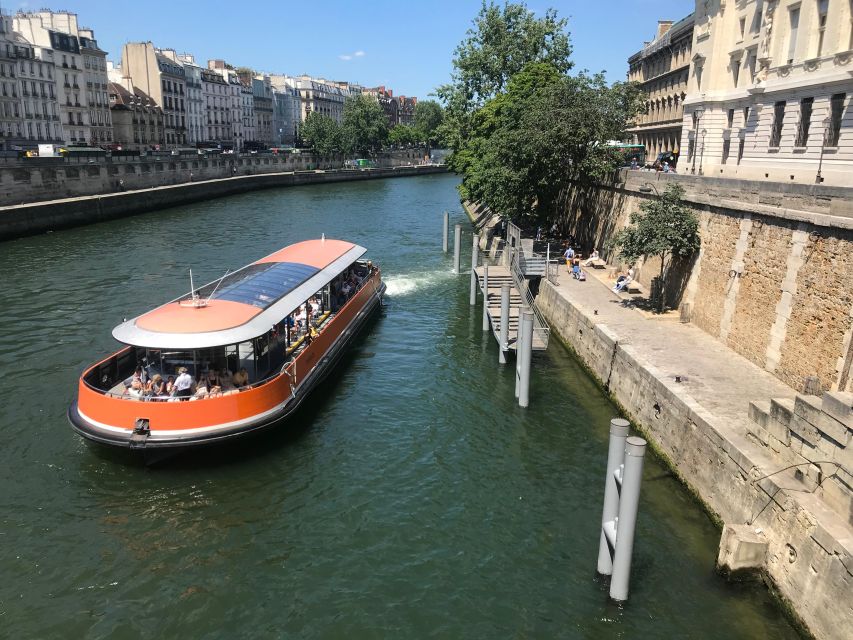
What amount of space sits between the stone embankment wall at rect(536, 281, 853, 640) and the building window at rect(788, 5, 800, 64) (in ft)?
53.4

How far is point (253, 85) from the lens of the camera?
137000 mm

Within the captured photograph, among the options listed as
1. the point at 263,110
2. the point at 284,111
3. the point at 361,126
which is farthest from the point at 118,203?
the point at 284,111

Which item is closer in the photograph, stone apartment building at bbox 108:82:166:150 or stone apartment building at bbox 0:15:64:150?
stone apartment building at bbox 0:15:64:150

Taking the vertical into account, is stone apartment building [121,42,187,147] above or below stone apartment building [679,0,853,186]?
above

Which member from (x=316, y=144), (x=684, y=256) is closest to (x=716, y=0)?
(x=684, y=256)

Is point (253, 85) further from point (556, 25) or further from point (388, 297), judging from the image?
point (388, 297)

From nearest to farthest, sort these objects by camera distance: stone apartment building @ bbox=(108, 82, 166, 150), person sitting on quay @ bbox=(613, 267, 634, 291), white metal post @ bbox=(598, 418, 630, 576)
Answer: white metal post @ bbox=(598, 418, 630, 576) → person sitting on quay @ bbox=(613, 267, 634, 291) → stone apartment building @ bbox=(108, 82, 166, 150)

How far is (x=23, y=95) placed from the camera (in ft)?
244

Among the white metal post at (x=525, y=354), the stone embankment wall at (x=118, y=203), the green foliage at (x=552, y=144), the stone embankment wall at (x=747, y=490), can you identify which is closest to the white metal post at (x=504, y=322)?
the white metal post at (x=525, y=354)

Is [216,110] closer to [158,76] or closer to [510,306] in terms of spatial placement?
[158,76]

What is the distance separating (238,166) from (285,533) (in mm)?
85924

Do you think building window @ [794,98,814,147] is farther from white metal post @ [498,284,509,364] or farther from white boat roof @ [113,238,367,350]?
white boat roof @ [113,238,367,350]

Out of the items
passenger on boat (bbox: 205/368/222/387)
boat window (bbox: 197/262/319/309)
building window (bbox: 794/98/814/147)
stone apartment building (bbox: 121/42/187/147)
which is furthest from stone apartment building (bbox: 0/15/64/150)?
building window (bbox: 794/98/814/147)

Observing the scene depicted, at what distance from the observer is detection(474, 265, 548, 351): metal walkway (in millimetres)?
19078
